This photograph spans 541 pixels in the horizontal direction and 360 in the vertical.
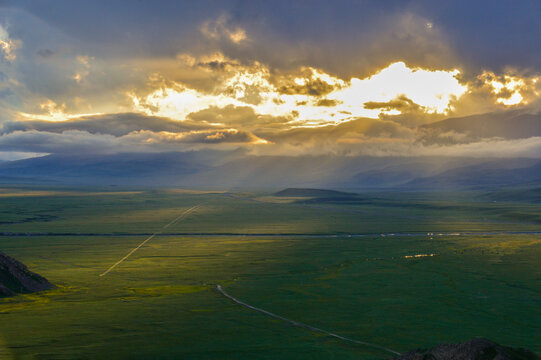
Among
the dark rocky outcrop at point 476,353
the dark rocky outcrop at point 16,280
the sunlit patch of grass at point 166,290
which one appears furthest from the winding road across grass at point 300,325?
the dark rocky outcrop at point 16,280

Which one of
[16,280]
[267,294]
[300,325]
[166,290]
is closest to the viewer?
[300,325]

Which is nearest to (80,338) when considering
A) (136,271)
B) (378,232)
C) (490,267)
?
(136,271)

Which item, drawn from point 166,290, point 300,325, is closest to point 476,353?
point 300,325

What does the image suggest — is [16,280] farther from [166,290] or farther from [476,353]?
[476,353]

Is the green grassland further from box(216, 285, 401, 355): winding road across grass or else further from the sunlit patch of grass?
box(216, 285, 401, 355): winding road across grass

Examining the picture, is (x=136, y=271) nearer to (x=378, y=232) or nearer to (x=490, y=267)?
(x=490, y=267)

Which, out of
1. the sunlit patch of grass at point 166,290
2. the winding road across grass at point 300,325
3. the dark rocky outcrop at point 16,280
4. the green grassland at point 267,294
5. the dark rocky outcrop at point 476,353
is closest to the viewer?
the dark rocky outcrop at point 476,353

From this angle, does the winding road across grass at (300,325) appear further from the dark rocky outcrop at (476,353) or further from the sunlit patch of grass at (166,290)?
the dark rocky outcrop at (476,353)
